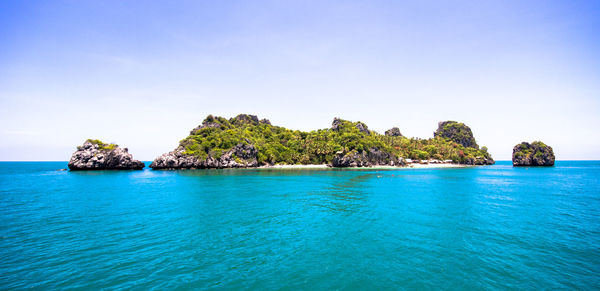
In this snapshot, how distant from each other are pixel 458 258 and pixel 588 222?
2342 cm

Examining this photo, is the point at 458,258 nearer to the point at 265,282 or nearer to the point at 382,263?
the point at 382,263

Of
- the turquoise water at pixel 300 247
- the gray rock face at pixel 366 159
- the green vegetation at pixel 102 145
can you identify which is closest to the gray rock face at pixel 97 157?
the green vegetation at pixel 102 145

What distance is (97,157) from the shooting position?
126500 mm

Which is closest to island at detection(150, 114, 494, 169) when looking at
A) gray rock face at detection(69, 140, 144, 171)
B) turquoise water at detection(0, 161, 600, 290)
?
gray rock face at detection(69, 140, 144, 171)

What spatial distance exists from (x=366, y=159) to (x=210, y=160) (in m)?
104

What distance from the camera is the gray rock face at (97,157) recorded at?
413 ft

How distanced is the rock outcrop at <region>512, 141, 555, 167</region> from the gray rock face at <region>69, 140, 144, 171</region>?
948 feet

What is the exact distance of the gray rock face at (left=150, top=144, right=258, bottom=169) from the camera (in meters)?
139

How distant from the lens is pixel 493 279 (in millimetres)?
14109

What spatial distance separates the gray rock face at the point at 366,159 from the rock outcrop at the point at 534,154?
104 metres

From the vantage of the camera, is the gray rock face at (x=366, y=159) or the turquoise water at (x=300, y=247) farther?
the gray rock face at (x=366, y=159)

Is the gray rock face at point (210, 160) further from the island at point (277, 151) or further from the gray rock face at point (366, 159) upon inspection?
the gray rock face at point (366, 159)

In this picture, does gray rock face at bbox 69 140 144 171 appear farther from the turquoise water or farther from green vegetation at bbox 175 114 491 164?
the turquoise water

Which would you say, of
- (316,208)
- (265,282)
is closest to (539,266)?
(265,282)
